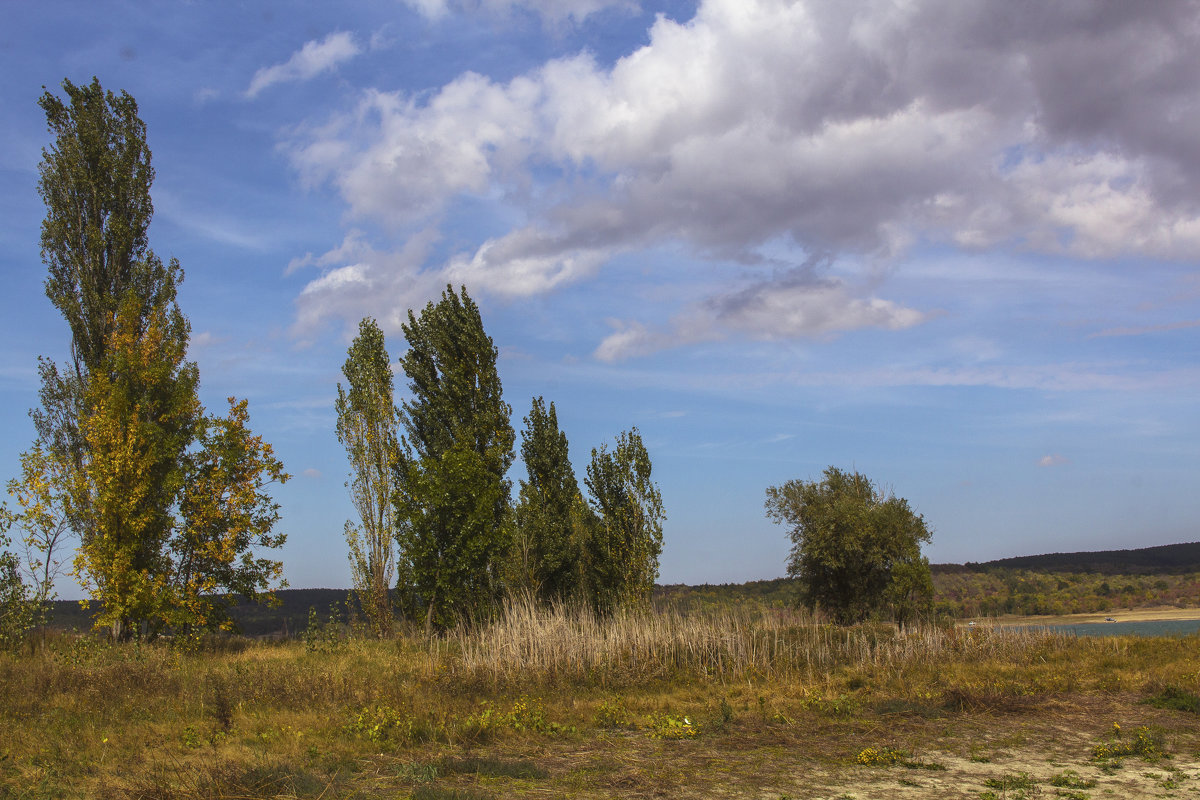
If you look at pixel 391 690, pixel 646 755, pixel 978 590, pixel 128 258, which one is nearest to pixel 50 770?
pixel 391 690

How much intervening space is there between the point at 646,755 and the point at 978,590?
6392cm

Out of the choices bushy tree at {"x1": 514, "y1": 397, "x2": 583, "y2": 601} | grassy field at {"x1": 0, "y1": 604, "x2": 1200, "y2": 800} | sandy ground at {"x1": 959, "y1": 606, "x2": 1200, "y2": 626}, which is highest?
bushy tree at {"x1": 514, "y1": 397, "x2": 583, "y2": 601}

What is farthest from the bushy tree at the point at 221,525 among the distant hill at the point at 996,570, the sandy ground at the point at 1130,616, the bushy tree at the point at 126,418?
the sandy ground at the point at 1130,616

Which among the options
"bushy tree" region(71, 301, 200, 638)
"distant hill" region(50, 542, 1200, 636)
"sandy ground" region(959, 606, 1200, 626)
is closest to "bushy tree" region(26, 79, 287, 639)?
"bushy tree" region(71, 301, 200, 638)

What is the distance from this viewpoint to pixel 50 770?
28.8 ft

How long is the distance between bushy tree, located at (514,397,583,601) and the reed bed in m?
8.64

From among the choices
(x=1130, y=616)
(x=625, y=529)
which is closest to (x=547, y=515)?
(x=625, y=529)

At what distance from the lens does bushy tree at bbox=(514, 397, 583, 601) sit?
2741 centimetres

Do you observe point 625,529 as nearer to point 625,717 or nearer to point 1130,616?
point 625,717

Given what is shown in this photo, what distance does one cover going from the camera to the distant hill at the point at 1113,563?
76812 millimetres

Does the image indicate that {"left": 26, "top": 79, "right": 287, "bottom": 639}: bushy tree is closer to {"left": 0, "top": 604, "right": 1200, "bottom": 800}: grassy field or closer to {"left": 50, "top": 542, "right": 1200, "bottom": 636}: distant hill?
{"left": 0, "top": 604, "right": 1200, "bottom": 800}: grassy field

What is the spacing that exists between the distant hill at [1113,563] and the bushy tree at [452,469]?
204 ft

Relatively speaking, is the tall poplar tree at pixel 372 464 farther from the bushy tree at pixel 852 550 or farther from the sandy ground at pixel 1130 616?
the sandy ground at pixel 1130 616

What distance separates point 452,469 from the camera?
25.0m
